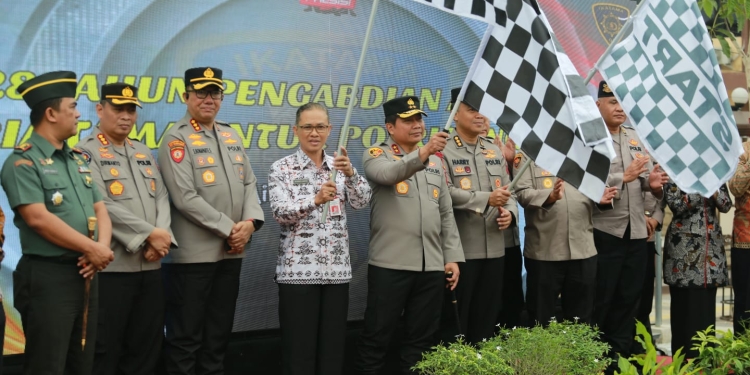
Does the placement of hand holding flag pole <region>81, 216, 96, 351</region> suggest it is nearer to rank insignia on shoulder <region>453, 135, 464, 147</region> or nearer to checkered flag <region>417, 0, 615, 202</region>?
checkered flag <region>417, 0, 615, 202</region>

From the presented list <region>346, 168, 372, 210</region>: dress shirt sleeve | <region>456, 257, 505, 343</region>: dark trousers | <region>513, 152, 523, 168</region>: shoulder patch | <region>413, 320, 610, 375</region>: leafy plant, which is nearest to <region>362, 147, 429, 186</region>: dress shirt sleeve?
<region>346, 168, 372, 210</region>: dress shirt sleeve

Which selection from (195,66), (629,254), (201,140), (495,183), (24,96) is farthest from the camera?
(629,254)

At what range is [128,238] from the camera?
4637 millimetres

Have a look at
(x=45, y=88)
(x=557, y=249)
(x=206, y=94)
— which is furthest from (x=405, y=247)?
(x=45, y=88)

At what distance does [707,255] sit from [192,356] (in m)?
3.64

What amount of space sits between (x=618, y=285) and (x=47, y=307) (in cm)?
400

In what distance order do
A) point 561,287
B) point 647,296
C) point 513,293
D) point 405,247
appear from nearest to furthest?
point 405,247 < point 561,287 < point 513,293 < point 647,296

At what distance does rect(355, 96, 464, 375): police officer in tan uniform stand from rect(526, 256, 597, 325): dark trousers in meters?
0.72

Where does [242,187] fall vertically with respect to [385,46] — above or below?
below

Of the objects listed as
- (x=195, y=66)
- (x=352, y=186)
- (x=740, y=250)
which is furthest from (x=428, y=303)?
(x=740, y=250)

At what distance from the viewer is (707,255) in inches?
248

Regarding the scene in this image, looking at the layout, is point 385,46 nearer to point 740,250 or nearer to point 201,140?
point 201,140

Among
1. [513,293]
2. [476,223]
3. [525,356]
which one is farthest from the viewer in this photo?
[513,293]

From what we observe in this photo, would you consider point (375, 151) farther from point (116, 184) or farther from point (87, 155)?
point (87, 155)
